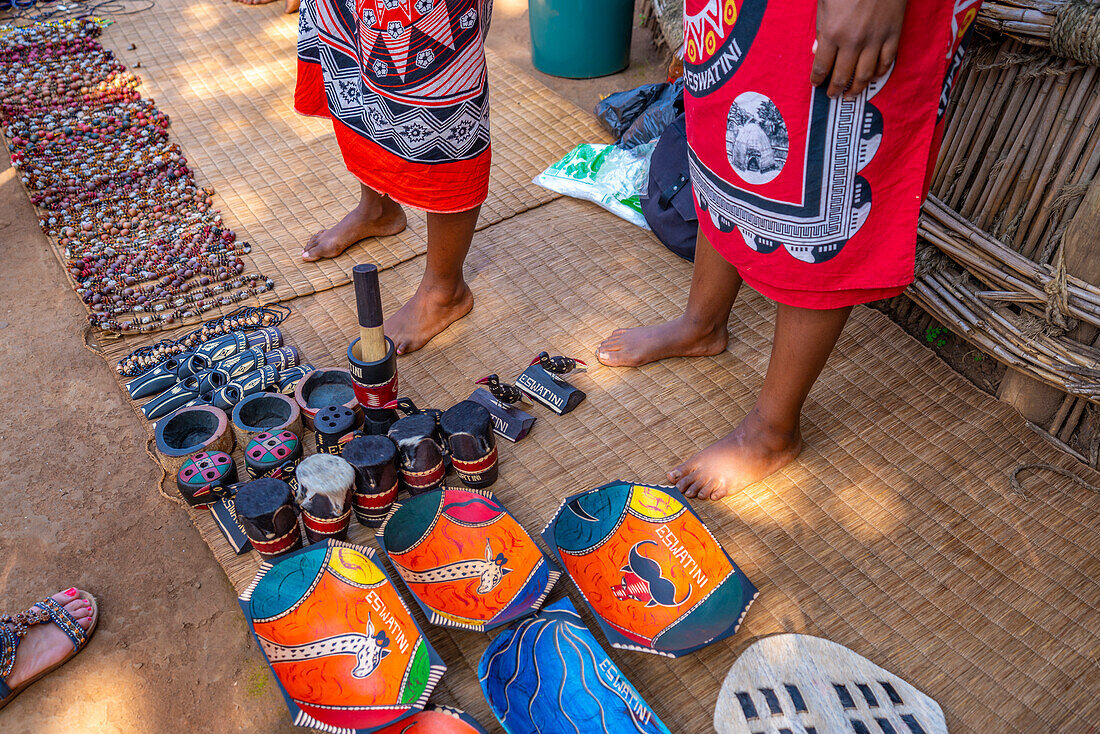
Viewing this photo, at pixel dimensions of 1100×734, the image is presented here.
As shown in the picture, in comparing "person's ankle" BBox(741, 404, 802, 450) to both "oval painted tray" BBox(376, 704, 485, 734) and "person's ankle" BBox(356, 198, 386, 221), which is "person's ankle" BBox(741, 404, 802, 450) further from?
"person's ankle" BBox(356, 198, 386, 221)

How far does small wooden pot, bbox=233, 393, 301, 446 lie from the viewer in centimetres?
170

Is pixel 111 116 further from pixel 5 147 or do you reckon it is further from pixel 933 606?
pixel 933 606

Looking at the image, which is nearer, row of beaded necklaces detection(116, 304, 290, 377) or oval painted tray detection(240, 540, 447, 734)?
oval painted tray detection(240, 540, 447, 734)

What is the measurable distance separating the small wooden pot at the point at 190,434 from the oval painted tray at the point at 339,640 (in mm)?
447

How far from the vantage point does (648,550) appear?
1503 millimetres

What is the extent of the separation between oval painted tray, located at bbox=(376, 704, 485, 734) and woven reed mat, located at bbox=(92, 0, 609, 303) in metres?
1.39

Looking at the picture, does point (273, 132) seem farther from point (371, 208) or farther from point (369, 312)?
point (369, 312)

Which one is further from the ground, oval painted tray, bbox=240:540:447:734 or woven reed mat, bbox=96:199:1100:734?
oval painted tray, bbox=240:540:447:734

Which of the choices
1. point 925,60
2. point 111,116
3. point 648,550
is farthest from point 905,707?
point 111,116

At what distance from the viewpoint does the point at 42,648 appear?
1423mm

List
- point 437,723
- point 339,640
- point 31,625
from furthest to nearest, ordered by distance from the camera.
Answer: point 31,625 → point 339,640 → point 437,723

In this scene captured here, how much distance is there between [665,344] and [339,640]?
1.08 m

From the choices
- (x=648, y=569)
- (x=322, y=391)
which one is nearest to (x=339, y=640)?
(x=648, y=569)

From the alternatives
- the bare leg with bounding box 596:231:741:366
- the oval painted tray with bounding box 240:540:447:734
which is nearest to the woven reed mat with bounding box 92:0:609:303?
the bare leg with bounding box 596:231:741:366
